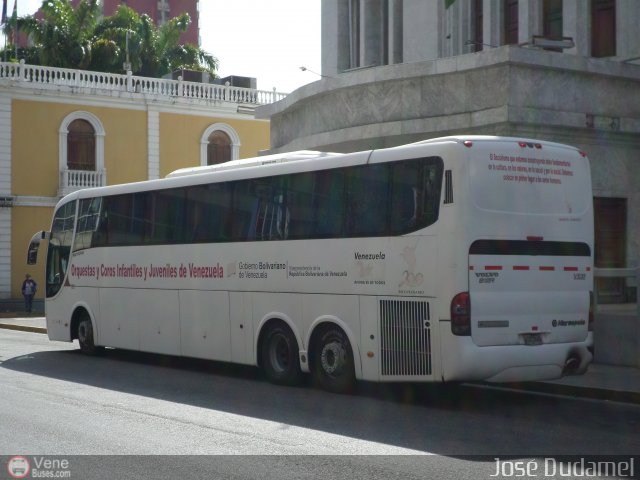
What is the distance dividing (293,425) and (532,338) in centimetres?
338

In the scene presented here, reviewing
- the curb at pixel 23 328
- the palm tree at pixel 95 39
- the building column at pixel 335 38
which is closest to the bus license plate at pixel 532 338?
the building column at pixel 335 38

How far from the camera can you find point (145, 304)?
18.3m

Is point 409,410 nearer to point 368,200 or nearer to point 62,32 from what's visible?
point 368,200

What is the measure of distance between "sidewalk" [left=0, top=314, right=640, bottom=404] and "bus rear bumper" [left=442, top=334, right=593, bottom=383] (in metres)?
0.54

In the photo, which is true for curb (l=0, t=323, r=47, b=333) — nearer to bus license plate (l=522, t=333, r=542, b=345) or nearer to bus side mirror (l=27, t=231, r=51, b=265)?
bus side mirror (l=27, t=231, r=51, b=265)

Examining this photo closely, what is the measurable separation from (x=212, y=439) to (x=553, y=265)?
17.0ft

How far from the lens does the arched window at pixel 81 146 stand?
1673 inches

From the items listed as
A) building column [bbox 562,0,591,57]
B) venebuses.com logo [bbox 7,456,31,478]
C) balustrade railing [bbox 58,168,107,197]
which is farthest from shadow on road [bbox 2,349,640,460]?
balustrade railing [bbox 58,168,107,197]

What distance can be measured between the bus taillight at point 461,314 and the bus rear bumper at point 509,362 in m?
0.13

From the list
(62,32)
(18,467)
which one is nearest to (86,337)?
(18,467)

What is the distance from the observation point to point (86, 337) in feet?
66.4

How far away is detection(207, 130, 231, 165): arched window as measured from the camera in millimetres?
45688

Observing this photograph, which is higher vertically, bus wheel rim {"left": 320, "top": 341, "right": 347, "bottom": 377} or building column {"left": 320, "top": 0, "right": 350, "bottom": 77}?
building column {"left": 320, "top": 0, "right": 350, "bottom": 77}

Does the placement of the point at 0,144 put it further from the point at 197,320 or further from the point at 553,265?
the point at 553,265
